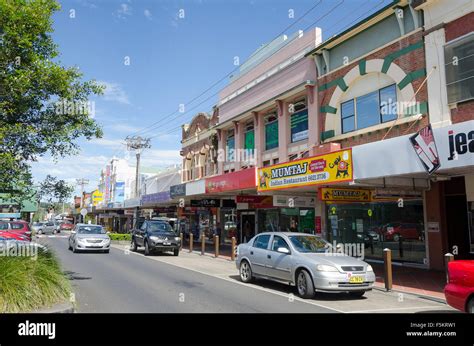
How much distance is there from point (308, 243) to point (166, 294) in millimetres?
3942

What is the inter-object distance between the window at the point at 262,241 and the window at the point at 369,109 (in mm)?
7161

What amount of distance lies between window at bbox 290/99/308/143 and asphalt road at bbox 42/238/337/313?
30.3ft

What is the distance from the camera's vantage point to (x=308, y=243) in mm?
11461

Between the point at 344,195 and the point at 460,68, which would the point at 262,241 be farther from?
the point at 460,68

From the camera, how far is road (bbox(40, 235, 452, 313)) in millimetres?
8680

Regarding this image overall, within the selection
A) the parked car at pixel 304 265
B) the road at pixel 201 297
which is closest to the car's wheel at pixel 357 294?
the parked car at pixel 304 265

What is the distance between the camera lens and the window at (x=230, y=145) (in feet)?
88.7

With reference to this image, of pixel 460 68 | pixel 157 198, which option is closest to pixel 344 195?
pixel 460 68

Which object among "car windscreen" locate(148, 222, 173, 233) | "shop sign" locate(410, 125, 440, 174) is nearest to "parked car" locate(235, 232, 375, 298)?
"shop sign" locate(410, 125, 440, 174)

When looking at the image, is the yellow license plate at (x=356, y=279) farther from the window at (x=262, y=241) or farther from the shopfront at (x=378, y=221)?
the shopfront at (x=378, y=221)

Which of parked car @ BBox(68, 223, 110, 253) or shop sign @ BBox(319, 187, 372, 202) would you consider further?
parked car @ BBox(68, 223, 110, 253)

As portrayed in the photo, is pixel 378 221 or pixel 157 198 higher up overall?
pixel 157 198

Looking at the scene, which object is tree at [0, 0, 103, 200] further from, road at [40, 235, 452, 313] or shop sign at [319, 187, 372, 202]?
shop sign at [319, 187, 372, 202]
